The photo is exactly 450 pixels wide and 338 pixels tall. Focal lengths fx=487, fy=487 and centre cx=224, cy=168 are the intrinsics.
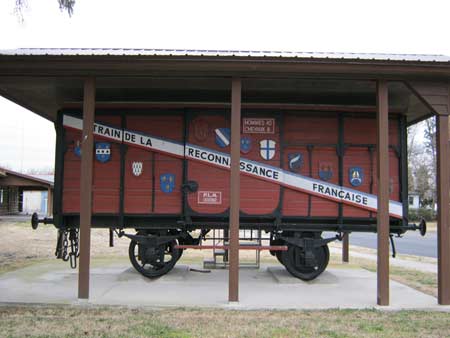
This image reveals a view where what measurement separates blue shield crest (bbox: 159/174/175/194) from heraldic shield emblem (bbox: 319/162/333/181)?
2886 mm

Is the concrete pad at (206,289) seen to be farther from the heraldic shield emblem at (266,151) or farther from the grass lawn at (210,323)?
the heraldic shield emblem at (266,151)

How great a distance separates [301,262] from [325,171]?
6.26 feet

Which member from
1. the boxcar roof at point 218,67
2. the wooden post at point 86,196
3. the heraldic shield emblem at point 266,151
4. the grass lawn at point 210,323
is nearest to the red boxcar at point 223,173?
the heraldic shield emblem at point 266,151

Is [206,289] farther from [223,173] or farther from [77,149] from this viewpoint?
[77,149]

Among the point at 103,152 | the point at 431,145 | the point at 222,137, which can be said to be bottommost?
the point at 103,152

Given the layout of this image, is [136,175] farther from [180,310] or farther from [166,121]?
[180,310]

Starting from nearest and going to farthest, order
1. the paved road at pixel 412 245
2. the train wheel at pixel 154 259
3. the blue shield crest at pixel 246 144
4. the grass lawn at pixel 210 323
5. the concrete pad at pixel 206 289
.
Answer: the grass lawn at pixel 210 323 < the concrete pad at pixel 206 289 < the blue shield crest at pixel 246 144 < the train wheel at pixel 154 259 < the paved road at pixel 412 245

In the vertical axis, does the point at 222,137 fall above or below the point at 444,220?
above

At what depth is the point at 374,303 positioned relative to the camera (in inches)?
307

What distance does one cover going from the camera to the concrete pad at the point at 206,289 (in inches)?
303

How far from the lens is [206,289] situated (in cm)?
882

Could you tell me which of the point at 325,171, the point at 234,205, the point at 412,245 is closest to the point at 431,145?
the point at 412,245

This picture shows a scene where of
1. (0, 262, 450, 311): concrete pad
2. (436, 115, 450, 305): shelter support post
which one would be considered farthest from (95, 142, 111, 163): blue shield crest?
(436, 115, 450, 305): shelter support post

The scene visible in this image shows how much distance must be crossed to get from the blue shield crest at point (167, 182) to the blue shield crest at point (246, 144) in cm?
145
